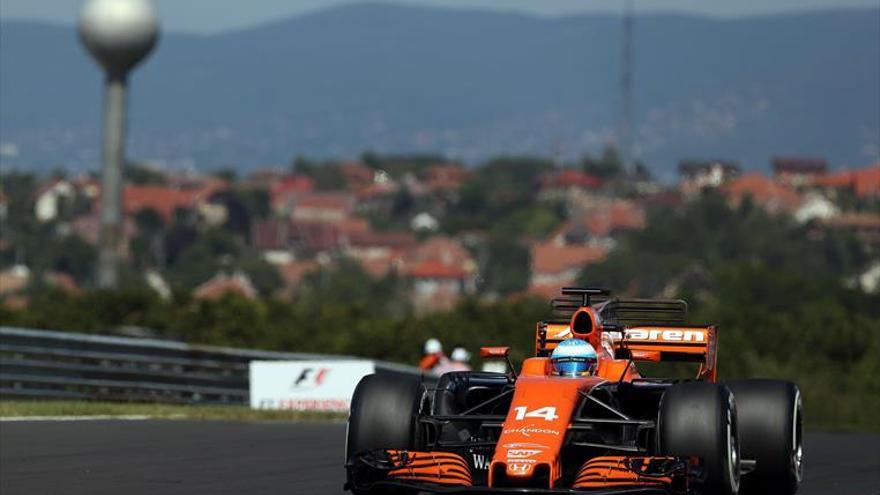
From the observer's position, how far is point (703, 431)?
1138cm

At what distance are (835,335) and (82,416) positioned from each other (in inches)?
1796

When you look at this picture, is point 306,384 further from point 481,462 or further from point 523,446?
point 523,446

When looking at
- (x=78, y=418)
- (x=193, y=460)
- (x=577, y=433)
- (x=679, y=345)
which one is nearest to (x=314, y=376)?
(x=78, y=418)

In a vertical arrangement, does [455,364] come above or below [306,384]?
above

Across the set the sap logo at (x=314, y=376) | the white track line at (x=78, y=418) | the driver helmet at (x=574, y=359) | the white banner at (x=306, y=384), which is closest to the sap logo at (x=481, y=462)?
the driver helmet at (x=574, y=359)

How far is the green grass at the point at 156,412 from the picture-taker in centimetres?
2050

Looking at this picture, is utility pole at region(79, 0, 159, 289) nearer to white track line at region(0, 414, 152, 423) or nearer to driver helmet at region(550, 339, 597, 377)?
white track line at region(0, 414, 152, 423)

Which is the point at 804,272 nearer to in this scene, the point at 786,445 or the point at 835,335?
the point at 835,335

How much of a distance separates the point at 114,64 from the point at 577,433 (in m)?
50.8

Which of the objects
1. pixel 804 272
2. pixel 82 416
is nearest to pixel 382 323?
pixel 82 416

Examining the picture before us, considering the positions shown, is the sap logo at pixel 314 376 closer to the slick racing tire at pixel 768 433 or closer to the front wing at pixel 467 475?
the slick racing tire at pixel 768 433

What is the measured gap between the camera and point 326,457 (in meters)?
16.3

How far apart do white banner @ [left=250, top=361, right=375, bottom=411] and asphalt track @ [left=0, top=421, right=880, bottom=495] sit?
548 cm

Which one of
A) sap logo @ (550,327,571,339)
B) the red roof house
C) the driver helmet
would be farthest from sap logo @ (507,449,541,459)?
the red roof house
